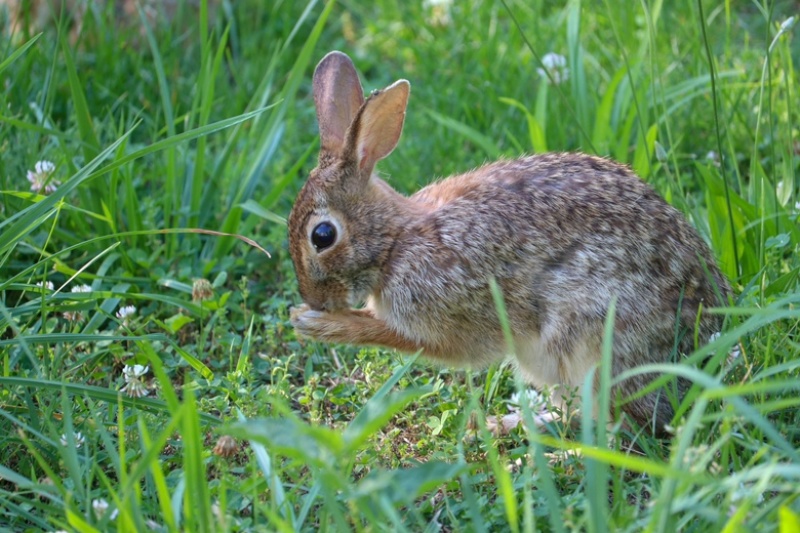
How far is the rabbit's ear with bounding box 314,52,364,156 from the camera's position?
4.40 meters

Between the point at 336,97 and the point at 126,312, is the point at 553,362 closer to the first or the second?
the point at 336,97

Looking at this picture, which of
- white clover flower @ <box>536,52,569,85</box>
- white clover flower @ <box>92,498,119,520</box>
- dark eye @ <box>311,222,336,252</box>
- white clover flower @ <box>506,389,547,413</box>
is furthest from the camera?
white clover flower @ <box>536,52,569,85</box>

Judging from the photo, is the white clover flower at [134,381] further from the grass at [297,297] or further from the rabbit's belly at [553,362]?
the rabbit's belly at [553,362]

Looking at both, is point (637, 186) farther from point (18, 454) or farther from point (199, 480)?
point (18, 454)

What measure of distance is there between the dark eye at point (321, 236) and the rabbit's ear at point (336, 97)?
472 mm

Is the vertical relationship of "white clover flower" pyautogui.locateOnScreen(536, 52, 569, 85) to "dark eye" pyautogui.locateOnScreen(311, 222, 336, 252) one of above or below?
above

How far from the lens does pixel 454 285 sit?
4078mm

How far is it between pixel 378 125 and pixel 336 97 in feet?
1.20

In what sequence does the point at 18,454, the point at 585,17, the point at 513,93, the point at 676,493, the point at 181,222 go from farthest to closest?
the point at 585,17 < the point at 513,93 < the point at 181,222 < the point at 18,454 < the point at 676,493

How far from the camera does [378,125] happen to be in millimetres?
4168

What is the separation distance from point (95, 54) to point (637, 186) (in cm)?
387

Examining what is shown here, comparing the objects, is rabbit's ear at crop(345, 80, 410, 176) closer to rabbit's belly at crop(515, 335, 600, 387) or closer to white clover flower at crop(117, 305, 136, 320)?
rabbit's belly at crop(515, 335, 600, 387)

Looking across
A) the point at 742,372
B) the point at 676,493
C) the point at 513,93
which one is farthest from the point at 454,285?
the point at 513,93

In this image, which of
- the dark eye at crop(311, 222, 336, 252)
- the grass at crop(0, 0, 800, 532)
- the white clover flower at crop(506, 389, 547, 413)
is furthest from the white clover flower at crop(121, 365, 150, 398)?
the white clover flower at crop(506, 389, 547, 413)
